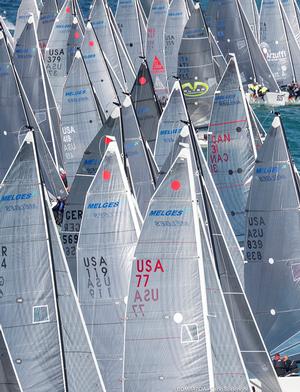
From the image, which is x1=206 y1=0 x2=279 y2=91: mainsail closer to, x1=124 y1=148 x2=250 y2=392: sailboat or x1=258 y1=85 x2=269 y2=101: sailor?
x1=258 y1=85 x2=269 y2=101: sailor

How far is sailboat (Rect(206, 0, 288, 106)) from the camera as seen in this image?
68188 millimetres

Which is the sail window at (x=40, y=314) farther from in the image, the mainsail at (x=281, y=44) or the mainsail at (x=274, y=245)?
the mainsail at (x=281, y=44)

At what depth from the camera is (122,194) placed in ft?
110

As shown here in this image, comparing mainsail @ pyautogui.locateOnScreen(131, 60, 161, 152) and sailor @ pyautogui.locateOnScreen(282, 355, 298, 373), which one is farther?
mainsail @ pyautogui.locateOnScreen(131, 60, 161, 152)

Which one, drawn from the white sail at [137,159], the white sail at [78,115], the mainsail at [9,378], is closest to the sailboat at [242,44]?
the white sail at [78,115]

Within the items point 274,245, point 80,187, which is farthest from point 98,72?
point 274,245

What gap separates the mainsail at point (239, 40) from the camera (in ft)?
224

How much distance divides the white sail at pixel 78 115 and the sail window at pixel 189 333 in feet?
64.6

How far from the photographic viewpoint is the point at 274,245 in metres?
38.2

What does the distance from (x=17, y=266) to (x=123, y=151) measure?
6983mm

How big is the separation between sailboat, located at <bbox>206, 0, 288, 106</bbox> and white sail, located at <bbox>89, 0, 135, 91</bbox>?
613 cm

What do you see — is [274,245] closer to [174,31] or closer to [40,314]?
[40,314]

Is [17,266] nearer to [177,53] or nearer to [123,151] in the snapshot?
[123,151]

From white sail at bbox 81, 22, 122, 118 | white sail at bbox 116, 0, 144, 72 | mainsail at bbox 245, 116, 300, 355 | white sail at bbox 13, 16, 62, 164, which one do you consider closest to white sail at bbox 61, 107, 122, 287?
mainsail at bbox 245, 116, 300, 355
